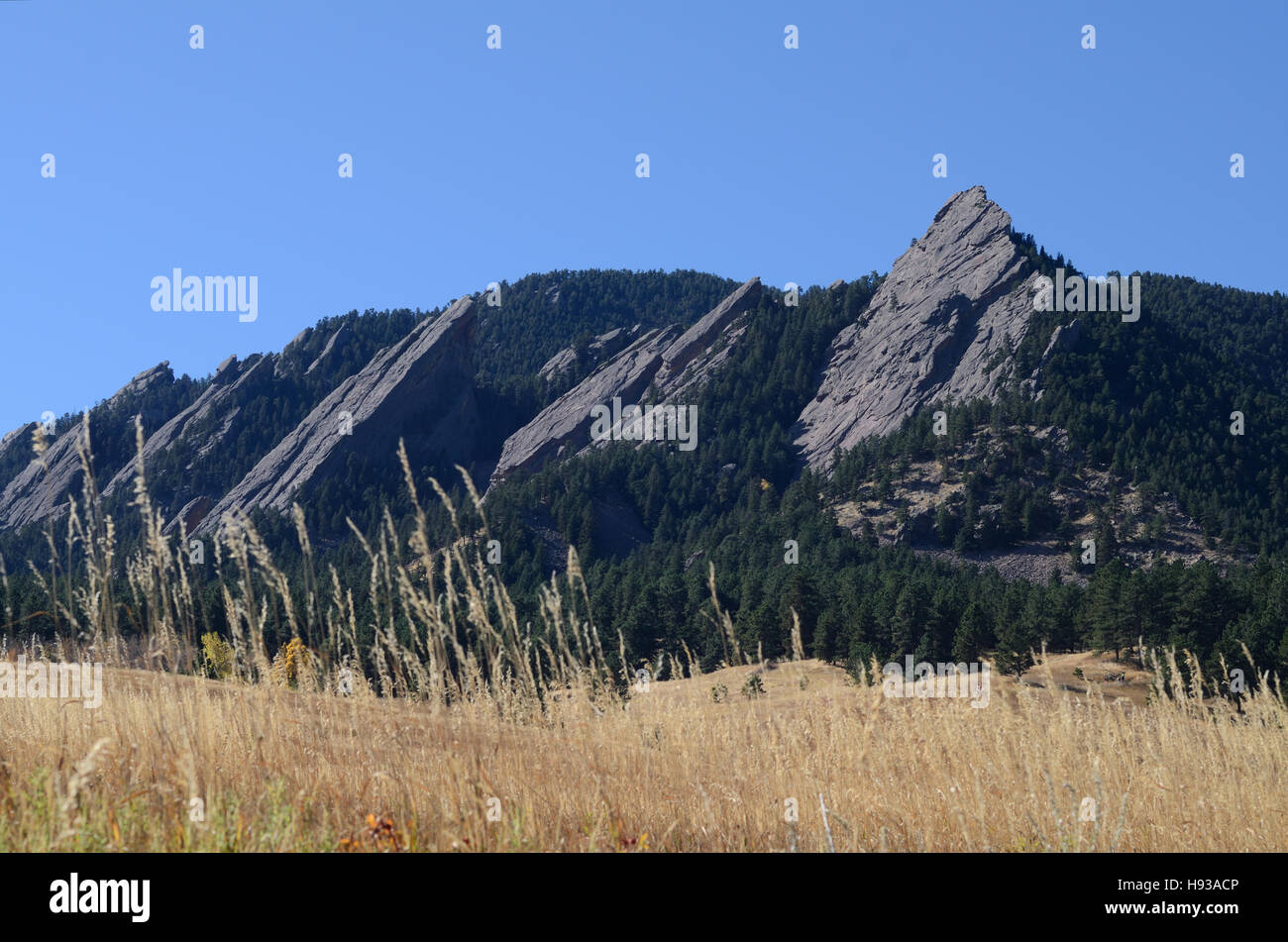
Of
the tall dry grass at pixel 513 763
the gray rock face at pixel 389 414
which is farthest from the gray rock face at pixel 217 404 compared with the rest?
the tall dry grass at pixel 513 763

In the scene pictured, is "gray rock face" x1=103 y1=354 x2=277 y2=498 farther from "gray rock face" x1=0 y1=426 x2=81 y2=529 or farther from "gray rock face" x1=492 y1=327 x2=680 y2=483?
"gray rock face" x1=492 y1=327 x2=680 y2=483

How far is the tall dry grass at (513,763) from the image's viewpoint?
16.9ft

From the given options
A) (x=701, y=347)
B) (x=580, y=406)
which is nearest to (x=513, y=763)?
(x=580, y=406)

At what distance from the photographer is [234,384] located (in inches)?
7343

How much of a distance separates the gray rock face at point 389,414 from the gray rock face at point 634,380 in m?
11.5

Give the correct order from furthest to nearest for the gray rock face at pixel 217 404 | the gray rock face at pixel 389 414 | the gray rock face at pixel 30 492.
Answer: the gray rock face at pixel 217 404 < the gray rock face at pixel 389 414 < the gray rock face at pixel 30 492

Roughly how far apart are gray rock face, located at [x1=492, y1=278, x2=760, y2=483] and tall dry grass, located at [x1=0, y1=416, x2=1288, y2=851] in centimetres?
15250

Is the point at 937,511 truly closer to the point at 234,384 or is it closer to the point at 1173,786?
the point at 1173,786

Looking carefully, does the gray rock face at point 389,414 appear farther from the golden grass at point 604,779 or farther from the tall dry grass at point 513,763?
the golden grass at point 604,779

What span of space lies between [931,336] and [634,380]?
50438 mm

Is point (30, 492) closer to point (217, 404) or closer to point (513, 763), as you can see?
point (217, 404)
